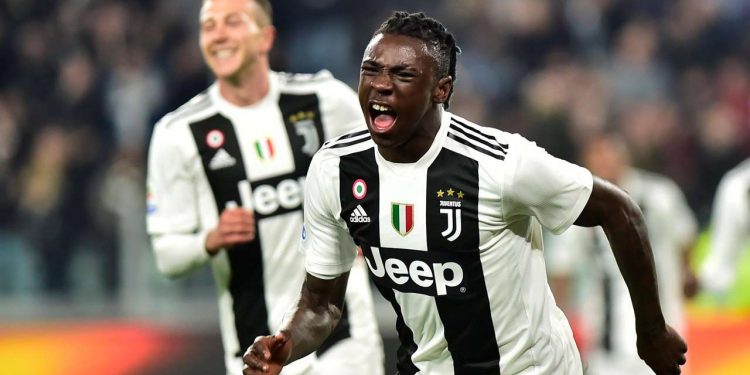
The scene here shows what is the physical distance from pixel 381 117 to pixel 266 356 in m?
0.75

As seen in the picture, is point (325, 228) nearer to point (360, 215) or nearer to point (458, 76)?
point (360, 215)

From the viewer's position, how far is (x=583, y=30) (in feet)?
32.4

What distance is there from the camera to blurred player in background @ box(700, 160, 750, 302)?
725cm

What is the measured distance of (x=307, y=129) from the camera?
5.07m

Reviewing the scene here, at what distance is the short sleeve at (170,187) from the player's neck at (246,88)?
298mm

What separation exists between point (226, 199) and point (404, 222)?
151 centimetres

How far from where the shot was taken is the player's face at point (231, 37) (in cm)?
506

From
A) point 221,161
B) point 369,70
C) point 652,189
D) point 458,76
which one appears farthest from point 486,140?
point 458,76

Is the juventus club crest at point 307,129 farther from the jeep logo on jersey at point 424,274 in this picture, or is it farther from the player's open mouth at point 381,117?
the player's open mouth at point 381,117

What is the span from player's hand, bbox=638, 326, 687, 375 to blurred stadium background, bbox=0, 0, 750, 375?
478 centimetres

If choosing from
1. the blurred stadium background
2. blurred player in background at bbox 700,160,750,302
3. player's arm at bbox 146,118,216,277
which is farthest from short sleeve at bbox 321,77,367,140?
the blurred stadium background

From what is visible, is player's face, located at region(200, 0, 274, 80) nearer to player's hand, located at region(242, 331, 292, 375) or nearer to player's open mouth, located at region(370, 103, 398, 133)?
player's open mouth, located at region(370, 103, 398, 133)

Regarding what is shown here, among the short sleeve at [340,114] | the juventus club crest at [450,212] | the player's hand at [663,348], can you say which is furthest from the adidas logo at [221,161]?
the player's hand at [663,348]

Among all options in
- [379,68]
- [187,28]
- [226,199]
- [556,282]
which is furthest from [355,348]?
[187,28]
